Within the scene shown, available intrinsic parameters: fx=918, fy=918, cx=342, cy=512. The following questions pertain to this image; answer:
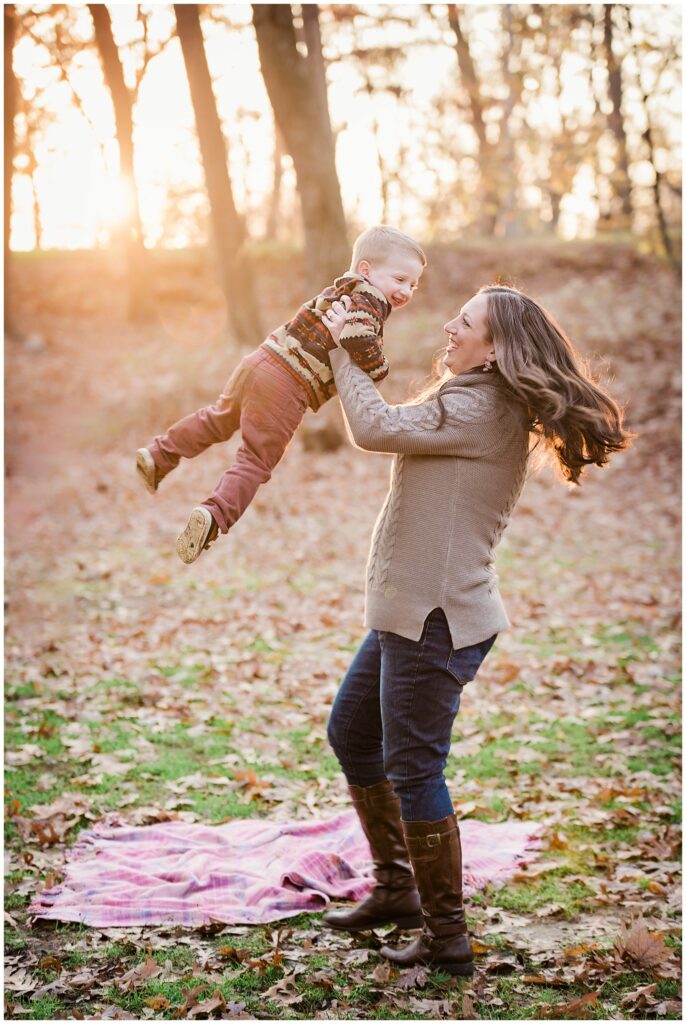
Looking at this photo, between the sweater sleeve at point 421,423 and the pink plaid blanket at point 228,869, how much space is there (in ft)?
6.91

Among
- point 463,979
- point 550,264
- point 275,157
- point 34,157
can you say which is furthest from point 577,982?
point 275,157

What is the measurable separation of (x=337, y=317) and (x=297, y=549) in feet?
23.7

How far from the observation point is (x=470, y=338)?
321 centimetres

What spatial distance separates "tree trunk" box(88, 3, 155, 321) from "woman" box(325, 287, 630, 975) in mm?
17164

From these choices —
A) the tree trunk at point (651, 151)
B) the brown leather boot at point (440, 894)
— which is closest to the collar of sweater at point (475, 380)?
the brown leather boot at point (440, 894)

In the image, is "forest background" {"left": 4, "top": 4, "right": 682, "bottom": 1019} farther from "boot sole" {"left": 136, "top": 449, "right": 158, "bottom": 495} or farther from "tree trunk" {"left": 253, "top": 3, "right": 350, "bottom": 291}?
"boot sole" {"left": 136, "top": 449, "right": 158, "bottom": 495}

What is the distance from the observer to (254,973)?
345cm

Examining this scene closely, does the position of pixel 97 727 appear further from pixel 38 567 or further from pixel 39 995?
pixel 38 567

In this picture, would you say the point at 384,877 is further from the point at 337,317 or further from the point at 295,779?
the point at 337,317

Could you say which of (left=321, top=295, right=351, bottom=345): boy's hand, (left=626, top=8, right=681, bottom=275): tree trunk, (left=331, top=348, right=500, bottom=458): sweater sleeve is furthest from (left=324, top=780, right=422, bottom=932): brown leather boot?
(left=626, top=8, right=681, bottom=275): tree trunk

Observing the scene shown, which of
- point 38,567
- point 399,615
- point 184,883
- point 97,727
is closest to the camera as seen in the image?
point 399,615

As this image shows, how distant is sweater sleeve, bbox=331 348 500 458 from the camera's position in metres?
3.06

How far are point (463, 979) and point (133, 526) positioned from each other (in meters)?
8.88

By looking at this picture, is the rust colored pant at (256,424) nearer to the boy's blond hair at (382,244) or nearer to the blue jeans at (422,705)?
the boy's blond hair at (382,244)
